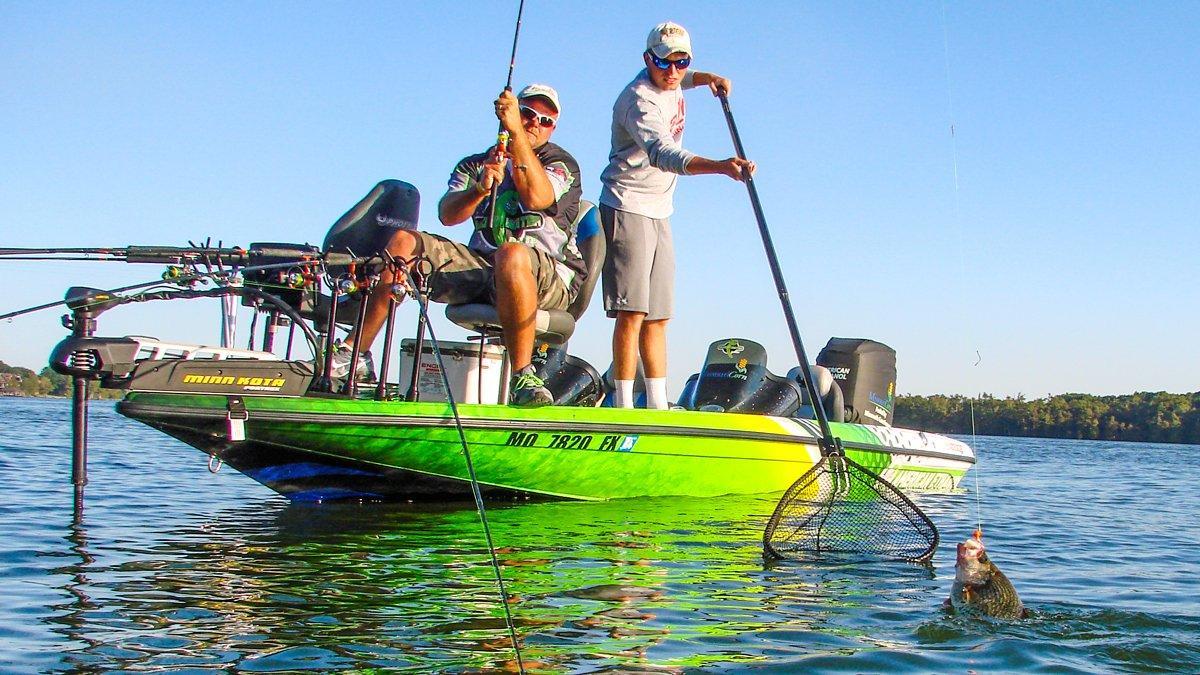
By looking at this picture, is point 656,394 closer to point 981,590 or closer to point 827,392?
point 827,392

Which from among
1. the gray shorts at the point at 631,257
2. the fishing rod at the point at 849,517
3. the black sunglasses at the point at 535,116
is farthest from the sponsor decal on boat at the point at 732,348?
the fishing rod at the point at 849,517

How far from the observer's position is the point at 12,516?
635cm

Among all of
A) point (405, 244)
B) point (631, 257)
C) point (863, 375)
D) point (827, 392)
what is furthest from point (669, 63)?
point (863, 375)

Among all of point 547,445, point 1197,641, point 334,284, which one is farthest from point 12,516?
point 1197,641

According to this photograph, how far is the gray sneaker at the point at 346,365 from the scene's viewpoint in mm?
6449

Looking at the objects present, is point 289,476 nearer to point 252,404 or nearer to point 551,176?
→ point 252,404

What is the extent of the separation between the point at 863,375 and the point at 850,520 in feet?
14.3

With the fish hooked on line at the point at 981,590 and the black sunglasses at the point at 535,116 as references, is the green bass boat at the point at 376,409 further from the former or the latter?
the fish hooked on line at the point at 981,590

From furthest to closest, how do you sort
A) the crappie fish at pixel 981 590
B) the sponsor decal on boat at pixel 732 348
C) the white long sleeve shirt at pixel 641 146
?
the sponsor decal on boat at pixel 732 348 → the white long sleeve shirt at pixel 641 146 → the crappie fish at pixel 981 590

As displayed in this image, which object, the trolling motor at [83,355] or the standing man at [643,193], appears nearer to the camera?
the trolling motor at [83,355]

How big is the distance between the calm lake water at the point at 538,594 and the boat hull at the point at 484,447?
0.16 meters

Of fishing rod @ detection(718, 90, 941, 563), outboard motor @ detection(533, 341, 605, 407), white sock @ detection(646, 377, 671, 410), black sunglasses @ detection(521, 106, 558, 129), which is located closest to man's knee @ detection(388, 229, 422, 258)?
black sunglasses @ detection(521, 106, 558, 129)

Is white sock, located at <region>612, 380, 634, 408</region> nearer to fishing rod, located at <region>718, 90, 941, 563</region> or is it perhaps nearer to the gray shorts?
the gray shorts

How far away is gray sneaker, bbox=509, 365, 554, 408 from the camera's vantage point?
21.4 feet
